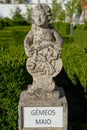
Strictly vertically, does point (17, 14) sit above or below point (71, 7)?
below

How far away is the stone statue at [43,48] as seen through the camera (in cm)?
492

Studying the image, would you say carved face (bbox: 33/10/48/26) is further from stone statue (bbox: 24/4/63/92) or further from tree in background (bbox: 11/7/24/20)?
tree in background (bbox: 11/7/24/20)

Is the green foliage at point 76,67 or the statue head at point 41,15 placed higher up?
the statue head at point 41,15

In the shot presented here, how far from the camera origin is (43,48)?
4941 mm

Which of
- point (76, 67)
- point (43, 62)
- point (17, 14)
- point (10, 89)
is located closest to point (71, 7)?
point (17, 14)

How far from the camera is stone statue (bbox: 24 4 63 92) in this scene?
4.92m

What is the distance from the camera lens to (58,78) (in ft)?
30.4

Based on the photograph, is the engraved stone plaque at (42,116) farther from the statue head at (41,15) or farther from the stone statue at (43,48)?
the statue head at (41,15)

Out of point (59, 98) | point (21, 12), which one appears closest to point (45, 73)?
point (59, 98)

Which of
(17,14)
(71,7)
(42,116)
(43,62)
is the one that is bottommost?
(17,14)

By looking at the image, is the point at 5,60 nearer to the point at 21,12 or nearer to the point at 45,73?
the point at 45,73

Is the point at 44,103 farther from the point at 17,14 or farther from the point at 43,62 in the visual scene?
the point at 17,14

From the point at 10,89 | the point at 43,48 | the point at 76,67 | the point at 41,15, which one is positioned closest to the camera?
the point at 41,15

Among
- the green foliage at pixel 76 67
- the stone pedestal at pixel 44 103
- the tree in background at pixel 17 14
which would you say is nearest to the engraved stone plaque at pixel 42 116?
the stone pedestal at pixel 44 103
